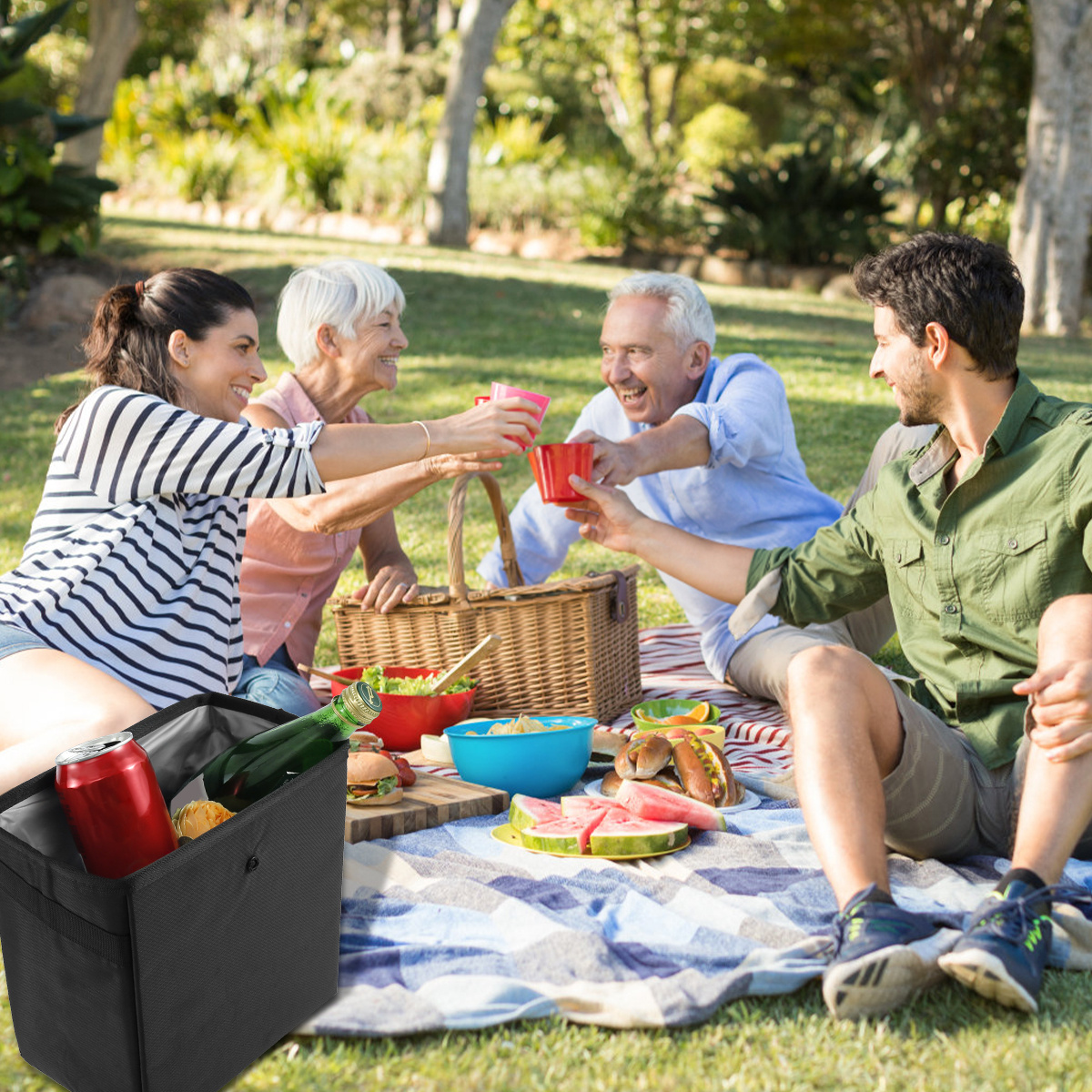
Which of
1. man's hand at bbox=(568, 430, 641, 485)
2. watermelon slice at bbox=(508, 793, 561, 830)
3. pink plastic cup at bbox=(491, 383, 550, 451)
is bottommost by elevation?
watermelon slice at bbox=(508, 793, 561, 830)

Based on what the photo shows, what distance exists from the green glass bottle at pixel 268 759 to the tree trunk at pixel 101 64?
13.1 m

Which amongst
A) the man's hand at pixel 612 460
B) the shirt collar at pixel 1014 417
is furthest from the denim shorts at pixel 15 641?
the shirt collar at pixel 1014 417

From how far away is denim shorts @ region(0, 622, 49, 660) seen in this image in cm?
286

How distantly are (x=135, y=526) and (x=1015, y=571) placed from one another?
6.98 feet

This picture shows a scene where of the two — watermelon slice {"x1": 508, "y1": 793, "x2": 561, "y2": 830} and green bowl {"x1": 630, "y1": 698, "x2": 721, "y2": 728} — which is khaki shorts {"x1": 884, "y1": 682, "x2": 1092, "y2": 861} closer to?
watermelon slice {"x1": 508, "y1": 793, "x2": 561, "y2": 830}

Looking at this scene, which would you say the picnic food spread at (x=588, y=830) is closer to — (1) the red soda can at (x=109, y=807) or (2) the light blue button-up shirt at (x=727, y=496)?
(1) the red soda can at (x=109, y=807)

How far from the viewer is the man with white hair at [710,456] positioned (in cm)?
419

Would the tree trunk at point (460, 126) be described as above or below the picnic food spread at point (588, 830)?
above

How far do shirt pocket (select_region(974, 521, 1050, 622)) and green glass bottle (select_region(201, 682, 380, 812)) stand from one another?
1.41 metres

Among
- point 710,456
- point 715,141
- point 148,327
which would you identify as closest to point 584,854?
point 710,456

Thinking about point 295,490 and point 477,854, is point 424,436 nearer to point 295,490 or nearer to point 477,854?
point 295,490

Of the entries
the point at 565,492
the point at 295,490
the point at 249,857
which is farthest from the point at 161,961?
the point at 565,492

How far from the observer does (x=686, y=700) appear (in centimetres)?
396

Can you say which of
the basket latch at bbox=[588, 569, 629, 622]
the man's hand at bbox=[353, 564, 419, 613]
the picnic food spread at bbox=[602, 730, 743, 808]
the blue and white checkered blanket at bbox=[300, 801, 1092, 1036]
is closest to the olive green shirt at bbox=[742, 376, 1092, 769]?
the blue and white checkered blanket at bbox=[300, 801, 1092, 1036]
